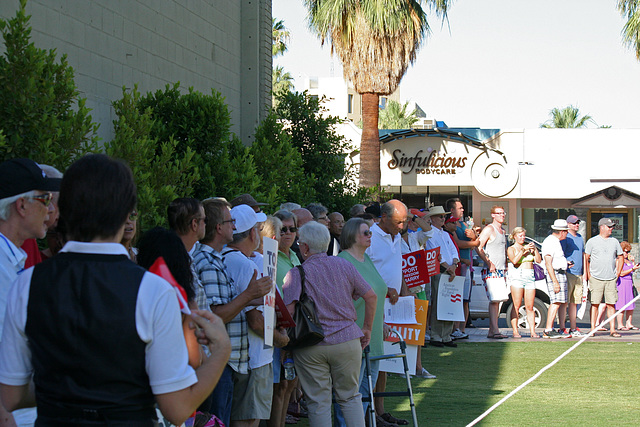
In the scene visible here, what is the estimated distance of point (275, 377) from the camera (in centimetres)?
647

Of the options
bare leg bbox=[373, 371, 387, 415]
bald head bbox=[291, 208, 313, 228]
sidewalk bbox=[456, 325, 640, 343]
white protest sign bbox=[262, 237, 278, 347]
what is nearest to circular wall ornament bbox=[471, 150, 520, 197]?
sidewalk bbox=[456, 325, 640, 343]

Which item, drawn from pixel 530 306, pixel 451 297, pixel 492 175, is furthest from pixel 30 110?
pixel 492 175

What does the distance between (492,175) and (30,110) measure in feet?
76.6

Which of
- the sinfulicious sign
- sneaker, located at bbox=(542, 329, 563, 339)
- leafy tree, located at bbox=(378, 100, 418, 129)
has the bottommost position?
sneaker, located at bbox=(542, 329, 563, 339)

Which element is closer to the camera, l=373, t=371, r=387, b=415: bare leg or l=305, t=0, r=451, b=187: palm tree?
l=373, t=371, r=387, b=415: bare leg

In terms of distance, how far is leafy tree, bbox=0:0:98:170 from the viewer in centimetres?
655

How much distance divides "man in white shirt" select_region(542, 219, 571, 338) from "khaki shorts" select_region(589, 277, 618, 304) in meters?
0.77

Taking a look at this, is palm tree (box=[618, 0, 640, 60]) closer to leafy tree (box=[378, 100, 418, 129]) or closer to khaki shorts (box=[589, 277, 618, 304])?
khaki shorts (box=[589, 277, 618, 304])

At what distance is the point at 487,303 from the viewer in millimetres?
14422

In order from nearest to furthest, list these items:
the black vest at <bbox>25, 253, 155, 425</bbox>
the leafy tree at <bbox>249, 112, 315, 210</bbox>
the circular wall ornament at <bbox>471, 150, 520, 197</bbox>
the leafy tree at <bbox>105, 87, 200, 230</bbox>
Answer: the black vest at <bbox>25, 253, 155, 425</bbox>
the leafy tree at <bbox>105, 87, 200, 230</bbox>
the leafy tree at <bbox>249, 112, 315, 210</bbox>
the circular wall ornament at <bbox>471, 150, 520, 197</bbox>

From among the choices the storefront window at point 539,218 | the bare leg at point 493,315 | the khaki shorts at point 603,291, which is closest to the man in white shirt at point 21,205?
the bare leg at point 493,315

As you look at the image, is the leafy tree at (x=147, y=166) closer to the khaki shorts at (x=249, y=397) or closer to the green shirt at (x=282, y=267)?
the green shirt at (x=282, y=267)

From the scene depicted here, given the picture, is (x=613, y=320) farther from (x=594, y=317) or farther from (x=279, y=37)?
(x=279, y=37)

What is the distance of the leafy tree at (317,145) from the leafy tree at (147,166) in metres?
5.50
